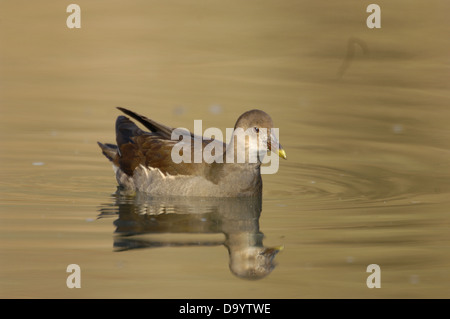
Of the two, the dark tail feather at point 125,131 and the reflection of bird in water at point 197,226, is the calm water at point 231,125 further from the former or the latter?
the dark tail feather at point 125,131

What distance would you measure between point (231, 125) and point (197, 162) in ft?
12.4

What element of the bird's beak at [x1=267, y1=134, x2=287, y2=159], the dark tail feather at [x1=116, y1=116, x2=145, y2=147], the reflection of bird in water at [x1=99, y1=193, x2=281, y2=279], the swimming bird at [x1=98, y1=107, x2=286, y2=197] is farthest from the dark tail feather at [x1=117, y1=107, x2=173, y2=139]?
the bird's beak at [x1=267, y1=134, x2=287, y2=159]

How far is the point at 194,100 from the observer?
54.9ft

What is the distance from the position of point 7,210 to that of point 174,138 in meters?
2.38

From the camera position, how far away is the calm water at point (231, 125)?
28.2ft

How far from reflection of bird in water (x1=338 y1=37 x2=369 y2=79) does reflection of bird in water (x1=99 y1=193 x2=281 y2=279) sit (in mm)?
8732

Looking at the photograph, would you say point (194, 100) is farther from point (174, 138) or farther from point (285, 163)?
point (174, 138)

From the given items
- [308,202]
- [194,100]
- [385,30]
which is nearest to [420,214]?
[308,202]

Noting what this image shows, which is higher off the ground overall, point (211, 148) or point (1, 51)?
point (1, 51)

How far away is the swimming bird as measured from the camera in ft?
35.8

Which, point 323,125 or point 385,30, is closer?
point 323,125

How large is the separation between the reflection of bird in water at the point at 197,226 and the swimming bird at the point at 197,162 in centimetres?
16

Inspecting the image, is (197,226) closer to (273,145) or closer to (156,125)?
(273,145)

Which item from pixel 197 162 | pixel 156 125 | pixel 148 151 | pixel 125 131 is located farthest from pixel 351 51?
pixel 197 162
